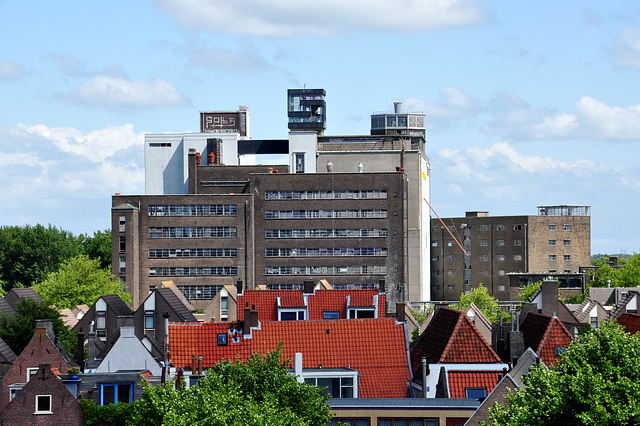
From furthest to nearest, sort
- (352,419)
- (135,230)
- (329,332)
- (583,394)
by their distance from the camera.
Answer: (135,230)
(329,332)
(352,419)
(583,394)

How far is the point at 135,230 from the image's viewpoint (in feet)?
512

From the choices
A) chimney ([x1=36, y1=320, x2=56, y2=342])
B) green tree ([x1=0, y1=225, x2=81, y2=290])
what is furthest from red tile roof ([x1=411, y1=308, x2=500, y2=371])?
green tree ([x1=0, y1=225, x2=81, y2=290])

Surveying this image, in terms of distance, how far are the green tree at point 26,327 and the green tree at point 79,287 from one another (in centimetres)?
6017

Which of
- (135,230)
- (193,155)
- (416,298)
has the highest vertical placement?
(193,155)

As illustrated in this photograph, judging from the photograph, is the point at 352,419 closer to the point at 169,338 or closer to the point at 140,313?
the point at 169,338

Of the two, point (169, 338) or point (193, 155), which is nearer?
point (169, 338)

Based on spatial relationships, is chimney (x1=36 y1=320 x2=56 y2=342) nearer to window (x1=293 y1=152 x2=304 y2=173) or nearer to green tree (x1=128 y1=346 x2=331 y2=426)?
green tree (x1=128 y1=346 x2=331 y2=426)

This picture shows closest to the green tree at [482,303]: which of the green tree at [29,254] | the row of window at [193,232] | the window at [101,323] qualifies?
the row of window at [193,232]

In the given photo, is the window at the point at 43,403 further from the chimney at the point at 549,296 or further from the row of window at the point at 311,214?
the row of window at the point at 311,214

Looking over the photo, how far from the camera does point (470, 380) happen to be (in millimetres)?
51531

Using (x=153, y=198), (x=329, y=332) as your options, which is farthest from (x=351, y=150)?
(x=329, y=332)

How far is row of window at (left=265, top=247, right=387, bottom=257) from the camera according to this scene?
159500 mm

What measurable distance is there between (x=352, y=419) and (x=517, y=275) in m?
136

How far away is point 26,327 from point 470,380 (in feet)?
114
